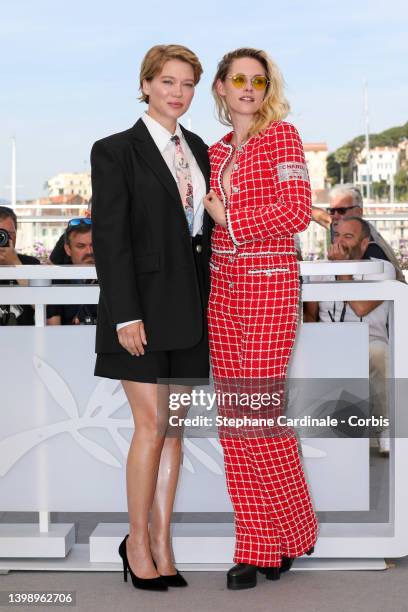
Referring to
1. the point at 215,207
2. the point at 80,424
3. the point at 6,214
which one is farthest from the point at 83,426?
the point at 6,214

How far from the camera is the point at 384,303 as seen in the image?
3803 millimetres

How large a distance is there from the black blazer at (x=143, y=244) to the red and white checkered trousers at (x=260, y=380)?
124mm

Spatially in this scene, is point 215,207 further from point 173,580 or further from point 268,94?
point 173,580

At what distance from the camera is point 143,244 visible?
3.20m

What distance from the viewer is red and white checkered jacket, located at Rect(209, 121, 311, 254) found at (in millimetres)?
3174

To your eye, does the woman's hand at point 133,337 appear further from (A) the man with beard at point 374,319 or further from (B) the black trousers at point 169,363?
(A) the man with beard at point 374,319

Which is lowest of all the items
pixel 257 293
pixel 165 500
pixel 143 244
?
pixel 165 500

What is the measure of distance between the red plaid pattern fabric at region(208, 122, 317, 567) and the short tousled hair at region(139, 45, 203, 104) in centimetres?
28

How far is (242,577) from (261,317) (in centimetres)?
79

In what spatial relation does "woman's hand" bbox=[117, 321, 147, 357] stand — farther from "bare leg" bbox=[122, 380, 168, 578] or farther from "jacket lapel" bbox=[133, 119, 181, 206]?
"jacket lapel" bbox=[133, 119, 181, 206]

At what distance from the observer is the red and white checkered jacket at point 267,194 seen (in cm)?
317

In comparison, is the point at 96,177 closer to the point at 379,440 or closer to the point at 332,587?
the point at 332,587

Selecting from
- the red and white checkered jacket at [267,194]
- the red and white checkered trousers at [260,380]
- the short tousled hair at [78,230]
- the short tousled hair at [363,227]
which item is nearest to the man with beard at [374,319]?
the short tousled hair at [363,227]

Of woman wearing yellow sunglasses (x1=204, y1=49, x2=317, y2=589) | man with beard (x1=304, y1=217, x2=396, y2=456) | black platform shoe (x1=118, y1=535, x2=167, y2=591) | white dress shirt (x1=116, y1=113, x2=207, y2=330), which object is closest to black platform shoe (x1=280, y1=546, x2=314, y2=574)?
woman wearing yellow sunglasses (x1=204, y1=49, x2=317, y2=589)
